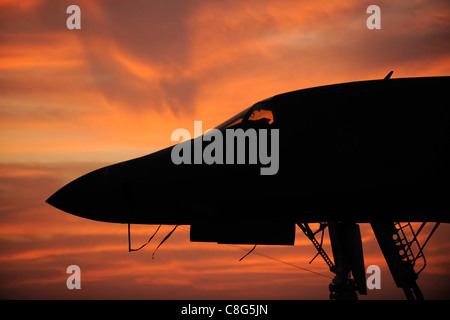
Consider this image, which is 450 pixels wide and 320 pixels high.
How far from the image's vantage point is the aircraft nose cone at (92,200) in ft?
34.6

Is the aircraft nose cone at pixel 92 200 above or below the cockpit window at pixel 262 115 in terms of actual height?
below

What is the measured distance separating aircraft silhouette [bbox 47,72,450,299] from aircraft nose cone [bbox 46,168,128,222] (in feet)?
0.06

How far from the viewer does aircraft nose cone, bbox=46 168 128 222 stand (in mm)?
10555

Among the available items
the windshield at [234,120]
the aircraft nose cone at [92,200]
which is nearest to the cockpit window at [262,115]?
the windshield at [234,120]

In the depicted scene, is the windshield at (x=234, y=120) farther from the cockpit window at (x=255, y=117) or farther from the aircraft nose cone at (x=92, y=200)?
the aircraft nose cone at (x=92, y=200)

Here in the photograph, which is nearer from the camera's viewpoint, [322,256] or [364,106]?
[364,106]

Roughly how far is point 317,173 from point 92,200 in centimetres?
403

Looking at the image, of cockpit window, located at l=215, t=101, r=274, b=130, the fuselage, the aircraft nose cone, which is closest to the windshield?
cockpit window, located at l=215, t=101, r=274, b=130

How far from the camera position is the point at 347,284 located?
1451 centimetres

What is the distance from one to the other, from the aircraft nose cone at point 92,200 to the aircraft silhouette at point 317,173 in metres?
0.02

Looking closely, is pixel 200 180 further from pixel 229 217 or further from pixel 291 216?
pixel 291 216

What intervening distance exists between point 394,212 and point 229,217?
2802 mm

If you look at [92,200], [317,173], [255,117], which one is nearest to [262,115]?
[255,117]

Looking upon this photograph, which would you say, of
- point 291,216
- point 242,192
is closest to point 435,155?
point 291,216
